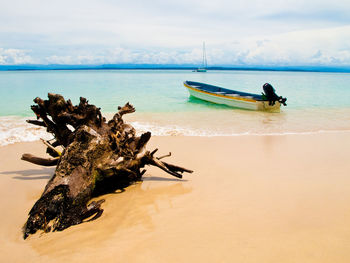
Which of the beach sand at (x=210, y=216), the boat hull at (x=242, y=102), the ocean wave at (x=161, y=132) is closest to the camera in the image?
the beach sand at (x=210, y=216)

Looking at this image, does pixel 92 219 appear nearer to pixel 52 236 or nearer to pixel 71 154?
pixel 52 236

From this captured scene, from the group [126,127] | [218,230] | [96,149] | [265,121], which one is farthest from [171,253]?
[265,121]

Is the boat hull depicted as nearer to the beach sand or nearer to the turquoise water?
the turquoise water

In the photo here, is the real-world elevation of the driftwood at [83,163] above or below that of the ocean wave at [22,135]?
above

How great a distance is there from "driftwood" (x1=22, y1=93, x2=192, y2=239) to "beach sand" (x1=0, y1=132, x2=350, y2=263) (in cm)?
19

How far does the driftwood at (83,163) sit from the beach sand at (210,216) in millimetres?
187

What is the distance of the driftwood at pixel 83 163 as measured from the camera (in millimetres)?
3633

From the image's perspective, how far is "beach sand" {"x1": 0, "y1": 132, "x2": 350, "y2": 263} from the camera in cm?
306

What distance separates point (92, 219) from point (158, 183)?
1715 mm

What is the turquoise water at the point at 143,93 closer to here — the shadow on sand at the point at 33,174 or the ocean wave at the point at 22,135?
the ocean wave at the point at 22,135

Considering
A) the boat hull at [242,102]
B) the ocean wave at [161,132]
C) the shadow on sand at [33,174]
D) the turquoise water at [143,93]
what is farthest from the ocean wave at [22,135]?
the boat hull at [242,102]

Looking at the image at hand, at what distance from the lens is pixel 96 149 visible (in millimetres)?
4363

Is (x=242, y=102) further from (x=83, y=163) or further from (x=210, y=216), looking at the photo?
(x=83, y=163)

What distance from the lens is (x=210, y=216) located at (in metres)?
3.88
